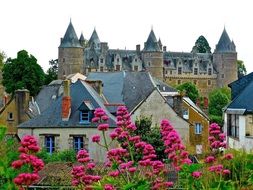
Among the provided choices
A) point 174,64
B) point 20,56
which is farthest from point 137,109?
point 174,64

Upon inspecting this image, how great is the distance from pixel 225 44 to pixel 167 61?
12856mm

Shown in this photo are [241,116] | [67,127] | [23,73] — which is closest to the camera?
[241,116]

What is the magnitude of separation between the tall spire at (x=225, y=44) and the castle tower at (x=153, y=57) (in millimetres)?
13178

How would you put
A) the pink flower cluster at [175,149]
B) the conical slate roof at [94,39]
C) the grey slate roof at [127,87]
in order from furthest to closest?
the conical slate roof at [94,39] → the grey slate roof at [127,87] → the pink flower cluster at [175,149]

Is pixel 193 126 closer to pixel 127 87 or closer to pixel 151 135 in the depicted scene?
pixel 127 87

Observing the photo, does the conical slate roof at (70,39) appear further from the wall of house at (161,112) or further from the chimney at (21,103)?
the wall of house at (161,112)

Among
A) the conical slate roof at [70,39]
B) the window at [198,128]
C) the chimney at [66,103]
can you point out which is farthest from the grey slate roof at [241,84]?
the conical slate roof at [70,39]

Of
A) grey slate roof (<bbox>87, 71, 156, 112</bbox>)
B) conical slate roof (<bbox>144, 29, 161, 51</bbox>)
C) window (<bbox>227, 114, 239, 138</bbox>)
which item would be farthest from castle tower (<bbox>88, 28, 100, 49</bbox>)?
window (<bbox>227, 114, 239, 138</bbox>)

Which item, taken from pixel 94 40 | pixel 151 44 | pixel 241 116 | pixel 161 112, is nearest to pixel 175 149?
pixel 241 116

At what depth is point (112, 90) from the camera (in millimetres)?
50844

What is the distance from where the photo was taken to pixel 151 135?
33719mm

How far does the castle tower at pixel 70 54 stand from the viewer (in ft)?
437

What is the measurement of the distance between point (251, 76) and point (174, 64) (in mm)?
117593

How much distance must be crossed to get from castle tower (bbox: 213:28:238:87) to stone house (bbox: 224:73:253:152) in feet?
Answer: 381
